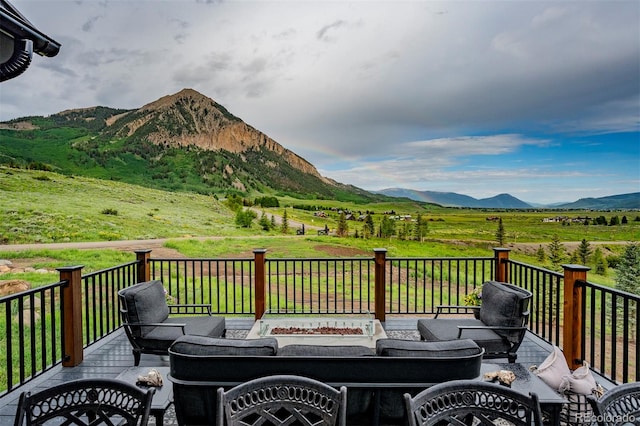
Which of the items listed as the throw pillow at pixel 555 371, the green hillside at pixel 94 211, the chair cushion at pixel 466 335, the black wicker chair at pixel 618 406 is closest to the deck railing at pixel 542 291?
the chair cushion at pixel 466 335

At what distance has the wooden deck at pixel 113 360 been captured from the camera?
10.2 ft

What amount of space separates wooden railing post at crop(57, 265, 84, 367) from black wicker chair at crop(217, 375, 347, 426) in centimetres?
344

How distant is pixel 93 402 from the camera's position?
1.39 m

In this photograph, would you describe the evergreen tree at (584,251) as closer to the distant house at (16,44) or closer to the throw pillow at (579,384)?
the throw pillow at (579,384)

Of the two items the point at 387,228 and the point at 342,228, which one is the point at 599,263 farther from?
the point at 342,228

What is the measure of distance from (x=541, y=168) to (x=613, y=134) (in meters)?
2.67

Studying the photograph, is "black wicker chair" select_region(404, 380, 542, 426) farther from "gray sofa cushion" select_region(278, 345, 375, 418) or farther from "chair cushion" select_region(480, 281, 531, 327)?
"chair cushion" select_region(480, 281, 531, 327)

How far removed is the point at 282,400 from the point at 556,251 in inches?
550

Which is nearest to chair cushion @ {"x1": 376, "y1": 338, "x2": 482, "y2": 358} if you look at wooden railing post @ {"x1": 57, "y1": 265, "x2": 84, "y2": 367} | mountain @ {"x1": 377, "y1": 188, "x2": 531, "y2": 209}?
wooden railing post @ {"x1": 57, "y1": 265, "x2": 84, "y2": 367}

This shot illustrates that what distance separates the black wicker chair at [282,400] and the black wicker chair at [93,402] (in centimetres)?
31

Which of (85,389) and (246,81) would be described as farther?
(246,81)

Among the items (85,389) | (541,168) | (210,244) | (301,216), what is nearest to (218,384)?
(85,389)

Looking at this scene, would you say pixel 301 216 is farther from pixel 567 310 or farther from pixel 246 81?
pixel 567 310

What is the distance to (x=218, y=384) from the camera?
7.11 feet
